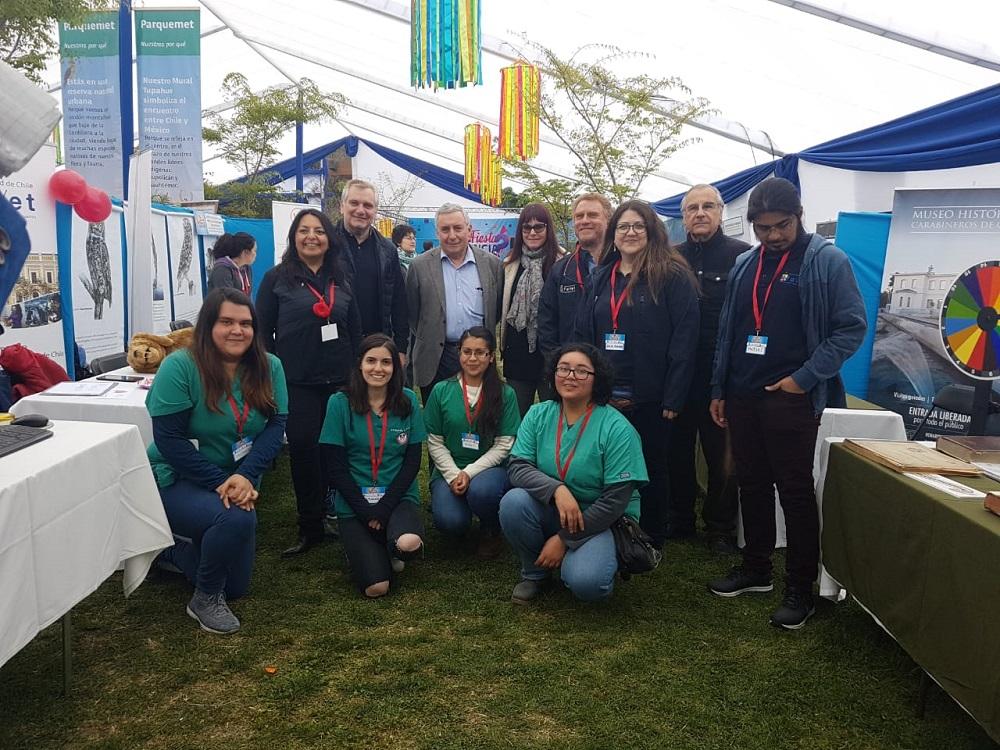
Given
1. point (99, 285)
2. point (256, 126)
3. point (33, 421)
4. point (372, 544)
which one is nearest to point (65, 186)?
point (99, 285)

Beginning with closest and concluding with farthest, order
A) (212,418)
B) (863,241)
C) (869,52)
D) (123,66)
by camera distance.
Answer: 1. (212,418)
2. (863,241)
3. (869,52)
4. (123,66)

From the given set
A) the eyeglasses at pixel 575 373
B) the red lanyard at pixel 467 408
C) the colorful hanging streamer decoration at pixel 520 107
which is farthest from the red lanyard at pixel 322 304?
the colorful hanging streamer decoration at pixel 520 107

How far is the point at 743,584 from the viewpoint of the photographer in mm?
2764

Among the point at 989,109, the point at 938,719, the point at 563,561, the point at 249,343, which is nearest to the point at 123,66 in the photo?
the point at 249,343

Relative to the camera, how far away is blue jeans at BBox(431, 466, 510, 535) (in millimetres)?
3004

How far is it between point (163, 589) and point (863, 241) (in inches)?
188

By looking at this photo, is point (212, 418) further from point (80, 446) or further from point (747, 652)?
point (747, 652)

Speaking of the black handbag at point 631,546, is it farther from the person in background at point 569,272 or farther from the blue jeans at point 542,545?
the person in background at point 569,272

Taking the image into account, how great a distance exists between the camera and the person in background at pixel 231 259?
5.48m

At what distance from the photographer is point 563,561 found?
2.61 m

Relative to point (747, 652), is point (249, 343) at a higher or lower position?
higher

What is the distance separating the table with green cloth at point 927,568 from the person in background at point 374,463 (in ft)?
5.16

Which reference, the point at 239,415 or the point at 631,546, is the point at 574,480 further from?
the point at 239,415

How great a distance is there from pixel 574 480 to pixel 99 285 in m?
4.10
